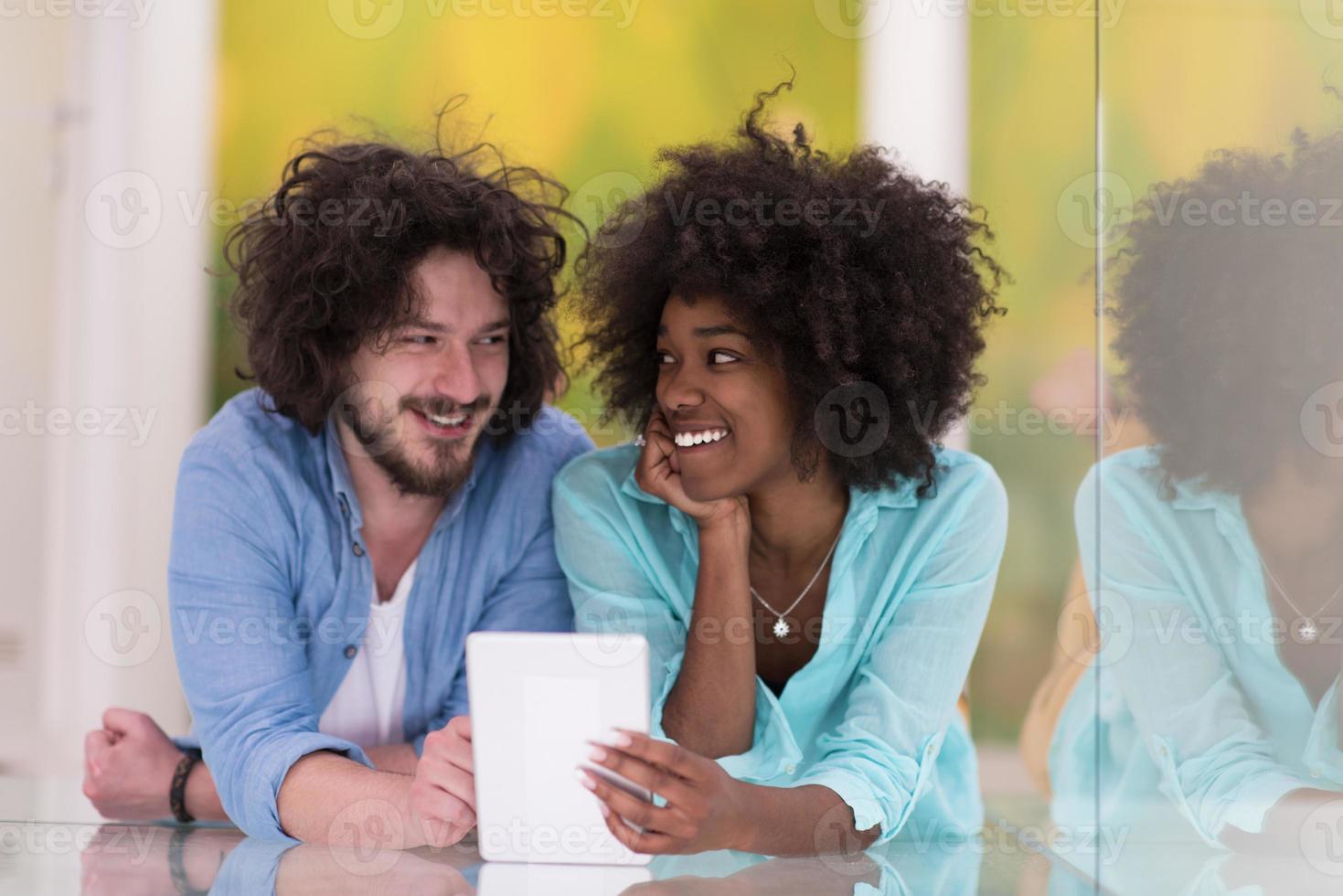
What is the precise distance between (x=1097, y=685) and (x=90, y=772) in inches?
53.3

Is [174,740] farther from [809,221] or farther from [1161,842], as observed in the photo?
[1161,842]

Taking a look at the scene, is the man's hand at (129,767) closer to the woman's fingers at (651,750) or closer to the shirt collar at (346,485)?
the shirt collar at (346,485)

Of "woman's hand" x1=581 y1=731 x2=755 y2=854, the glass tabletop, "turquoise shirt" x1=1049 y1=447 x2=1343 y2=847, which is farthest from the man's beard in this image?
"turquoise shirt" x1=1049 y1=447 x2=1343 y2=847

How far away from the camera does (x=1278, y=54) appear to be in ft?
4.23

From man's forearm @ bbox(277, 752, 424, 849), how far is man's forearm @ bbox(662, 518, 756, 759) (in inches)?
13.3

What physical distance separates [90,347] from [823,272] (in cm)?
211

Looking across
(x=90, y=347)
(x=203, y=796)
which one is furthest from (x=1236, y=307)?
(x=90, y=347)

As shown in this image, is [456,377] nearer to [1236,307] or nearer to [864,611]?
[864,611]

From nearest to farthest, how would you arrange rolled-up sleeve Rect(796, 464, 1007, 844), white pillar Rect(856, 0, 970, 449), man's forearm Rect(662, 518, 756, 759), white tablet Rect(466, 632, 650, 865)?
white tablet Rect(466, 632, 650, 865) < rolled-up sleeve Rect(796, 464, 1007, 844) < man's forearm Rect(662, 518, 756, 759) < white pillar Rect(856, 0, 970, 449)

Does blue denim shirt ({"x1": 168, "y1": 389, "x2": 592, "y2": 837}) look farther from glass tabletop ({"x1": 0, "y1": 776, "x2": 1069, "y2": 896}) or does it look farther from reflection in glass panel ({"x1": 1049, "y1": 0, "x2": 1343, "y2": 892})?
reflection in glass panel ({"x1": 1049, "y1": 0, "x2": 1343, "y2": 892})

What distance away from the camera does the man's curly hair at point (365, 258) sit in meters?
1.74

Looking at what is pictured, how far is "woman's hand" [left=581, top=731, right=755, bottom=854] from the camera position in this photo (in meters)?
1.23

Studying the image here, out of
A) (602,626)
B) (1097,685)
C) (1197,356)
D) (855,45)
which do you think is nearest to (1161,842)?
(1097,685)

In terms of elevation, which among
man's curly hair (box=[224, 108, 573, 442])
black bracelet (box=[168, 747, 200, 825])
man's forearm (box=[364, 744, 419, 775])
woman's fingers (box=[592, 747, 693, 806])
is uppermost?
man's curly hair (box=[224, 108, 573, 442])
